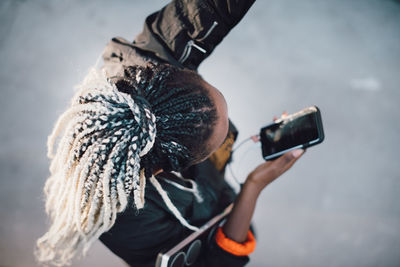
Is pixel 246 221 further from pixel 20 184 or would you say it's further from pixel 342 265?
pixel 20 184

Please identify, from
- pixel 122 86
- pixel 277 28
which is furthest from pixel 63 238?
pixel 277 28

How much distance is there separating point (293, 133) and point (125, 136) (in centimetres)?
52

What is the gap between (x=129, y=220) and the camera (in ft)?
1.91

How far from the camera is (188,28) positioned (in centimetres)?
63

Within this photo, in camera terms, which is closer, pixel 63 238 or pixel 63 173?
pixel 63 173

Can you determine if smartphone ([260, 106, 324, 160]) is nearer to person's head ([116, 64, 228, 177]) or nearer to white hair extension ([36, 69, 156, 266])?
person's head ([116, 64, 228, 177])

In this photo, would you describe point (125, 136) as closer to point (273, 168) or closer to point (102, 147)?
point (102, 147)

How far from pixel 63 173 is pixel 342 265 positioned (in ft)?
3.88

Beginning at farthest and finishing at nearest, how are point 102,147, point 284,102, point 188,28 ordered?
point 284,102, point 188,28, point 102,147

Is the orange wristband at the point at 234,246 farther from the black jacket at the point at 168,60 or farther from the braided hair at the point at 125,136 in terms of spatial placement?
the braided hair at the point at 125,136

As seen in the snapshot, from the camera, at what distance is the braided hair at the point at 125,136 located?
39 centimetres

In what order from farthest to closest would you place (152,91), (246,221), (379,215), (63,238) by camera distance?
(379,215), (246,221), (63,238), (152,91)

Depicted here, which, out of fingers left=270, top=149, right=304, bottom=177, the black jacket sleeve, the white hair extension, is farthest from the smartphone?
the white hair extension

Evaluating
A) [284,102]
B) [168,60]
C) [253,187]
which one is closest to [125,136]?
[168,60]
